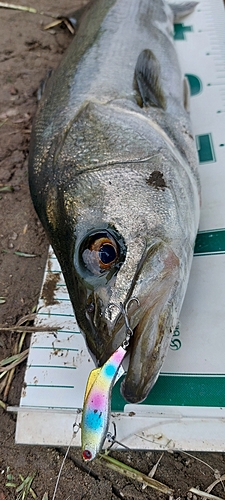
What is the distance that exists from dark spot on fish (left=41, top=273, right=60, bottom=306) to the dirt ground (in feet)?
0.23

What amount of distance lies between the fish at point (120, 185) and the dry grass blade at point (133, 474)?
1.94 ft

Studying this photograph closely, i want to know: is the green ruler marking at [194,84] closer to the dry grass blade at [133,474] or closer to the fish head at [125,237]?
the fish head at [125,237]

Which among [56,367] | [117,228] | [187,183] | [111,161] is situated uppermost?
[111,161]

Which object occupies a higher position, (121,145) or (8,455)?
(121,145)

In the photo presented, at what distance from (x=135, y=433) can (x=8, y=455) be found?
64 centimetres

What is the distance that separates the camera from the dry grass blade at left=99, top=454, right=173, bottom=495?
1.85m

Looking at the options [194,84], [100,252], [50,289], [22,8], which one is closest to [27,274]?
[50,289]

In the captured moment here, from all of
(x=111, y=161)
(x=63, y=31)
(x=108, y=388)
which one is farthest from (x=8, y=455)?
(x=63, y=31)

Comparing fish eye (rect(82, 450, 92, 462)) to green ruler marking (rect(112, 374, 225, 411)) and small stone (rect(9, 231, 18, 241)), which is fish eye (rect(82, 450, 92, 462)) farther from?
small stone (rect(9, 231, 18, 241))

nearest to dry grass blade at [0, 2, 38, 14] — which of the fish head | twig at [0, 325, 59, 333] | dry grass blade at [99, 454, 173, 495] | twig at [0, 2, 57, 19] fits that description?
twig at [0, 2, 57, 19]

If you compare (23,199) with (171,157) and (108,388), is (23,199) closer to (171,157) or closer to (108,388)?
(171,157)

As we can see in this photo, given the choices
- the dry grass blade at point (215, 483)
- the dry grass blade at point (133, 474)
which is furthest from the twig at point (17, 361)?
the dry grass blade at point (215, 483)

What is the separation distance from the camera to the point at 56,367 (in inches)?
85.0

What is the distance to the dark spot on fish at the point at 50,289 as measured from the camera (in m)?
2.35
